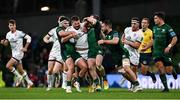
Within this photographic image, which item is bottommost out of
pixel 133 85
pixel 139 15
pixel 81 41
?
pixel 133 85

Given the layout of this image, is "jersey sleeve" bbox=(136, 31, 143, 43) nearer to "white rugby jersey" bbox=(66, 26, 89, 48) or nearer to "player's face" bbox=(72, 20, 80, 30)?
"white rugby jersey" bbox=(66, 26, 89, 48)

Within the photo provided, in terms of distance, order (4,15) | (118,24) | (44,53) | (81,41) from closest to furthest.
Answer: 1. (81,41)
2. (44,53)
3. (118,24)
4. (4,15)

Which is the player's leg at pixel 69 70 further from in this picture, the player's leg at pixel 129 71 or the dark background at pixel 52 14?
the dark background at pixel 52 14

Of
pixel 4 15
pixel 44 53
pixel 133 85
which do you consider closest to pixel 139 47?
pixel 133 85

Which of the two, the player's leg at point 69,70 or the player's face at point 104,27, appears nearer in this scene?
the player's leg at point 69,70

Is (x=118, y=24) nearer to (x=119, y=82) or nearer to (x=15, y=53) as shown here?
(x=119, y=82)

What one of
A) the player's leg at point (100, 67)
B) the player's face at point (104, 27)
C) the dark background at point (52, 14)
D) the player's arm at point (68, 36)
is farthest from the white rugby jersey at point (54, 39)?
the dark background at point (52, 14)

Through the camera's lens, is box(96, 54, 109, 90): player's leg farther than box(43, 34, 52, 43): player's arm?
No

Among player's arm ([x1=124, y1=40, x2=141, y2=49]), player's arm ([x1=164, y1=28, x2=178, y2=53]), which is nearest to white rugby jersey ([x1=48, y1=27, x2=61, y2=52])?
player's arm ([x1=124, y1=40, x2=141, y2=49])

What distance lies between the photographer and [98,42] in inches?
791

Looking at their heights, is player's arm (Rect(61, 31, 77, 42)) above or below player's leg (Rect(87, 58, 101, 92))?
above

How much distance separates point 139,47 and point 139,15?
41.8 ft

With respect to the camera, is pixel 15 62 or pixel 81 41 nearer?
pixel 81 41

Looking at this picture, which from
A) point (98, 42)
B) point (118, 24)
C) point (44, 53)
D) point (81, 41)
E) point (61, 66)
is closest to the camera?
point (98, 42)
